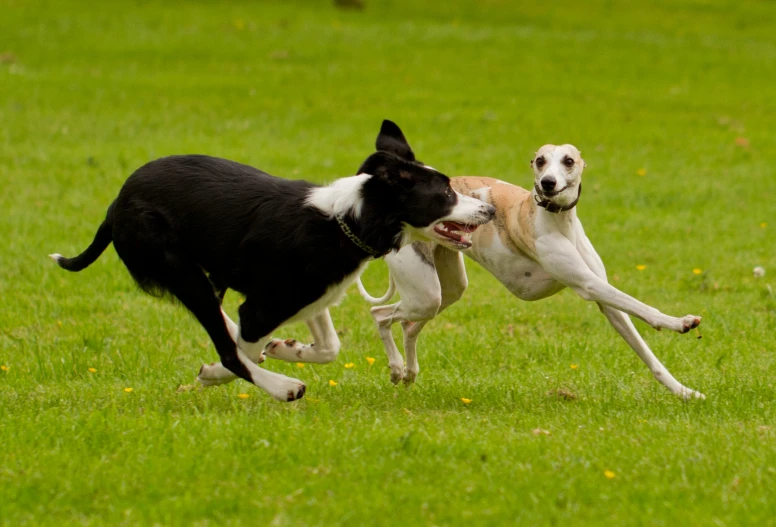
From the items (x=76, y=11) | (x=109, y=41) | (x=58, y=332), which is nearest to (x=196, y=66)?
(x=109, y=41)

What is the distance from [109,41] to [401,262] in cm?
1739

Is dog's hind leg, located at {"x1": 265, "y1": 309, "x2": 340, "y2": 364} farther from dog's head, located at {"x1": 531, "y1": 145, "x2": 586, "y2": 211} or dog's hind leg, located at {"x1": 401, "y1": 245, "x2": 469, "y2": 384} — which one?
dog's head, located at {"x1": 531, "y1": 145, "x2": 586, "y2": 211}

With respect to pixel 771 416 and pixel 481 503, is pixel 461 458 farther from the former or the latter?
pixel 771 416

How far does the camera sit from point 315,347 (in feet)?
20.6

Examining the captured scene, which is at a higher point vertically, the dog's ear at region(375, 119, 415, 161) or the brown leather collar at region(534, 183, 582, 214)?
the dog's ear at region(375, 119, 415, 161)

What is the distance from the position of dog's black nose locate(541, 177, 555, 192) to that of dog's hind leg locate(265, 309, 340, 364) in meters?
1.44

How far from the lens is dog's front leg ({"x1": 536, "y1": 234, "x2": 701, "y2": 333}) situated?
6.05 metres

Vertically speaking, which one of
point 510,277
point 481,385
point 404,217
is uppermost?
point 404,217

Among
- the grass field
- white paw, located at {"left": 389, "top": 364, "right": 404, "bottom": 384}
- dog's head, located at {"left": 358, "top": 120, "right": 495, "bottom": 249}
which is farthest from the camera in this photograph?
white paw, located at {"left": 389, "top": 364, "right": 404, "bottom": 384}

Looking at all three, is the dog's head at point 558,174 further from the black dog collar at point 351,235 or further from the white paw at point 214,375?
the white paw at point 214,375

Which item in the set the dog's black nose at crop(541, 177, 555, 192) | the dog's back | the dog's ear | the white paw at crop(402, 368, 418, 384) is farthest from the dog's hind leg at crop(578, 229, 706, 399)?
the dog's back

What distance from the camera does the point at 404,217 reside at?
5703 mm

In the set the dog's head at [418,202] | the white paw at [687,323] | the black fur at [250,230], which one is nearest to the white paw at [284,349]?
the black fur at [250,230]

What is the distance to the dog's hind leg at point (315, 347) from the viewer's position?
246 inches
